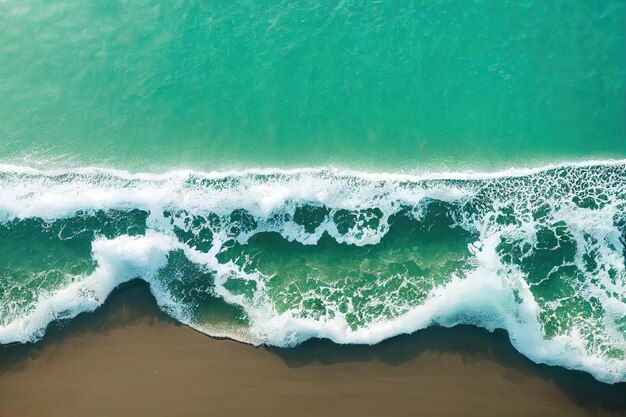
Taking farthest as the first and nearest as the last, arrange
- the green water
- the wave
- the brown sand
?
1. the green water
2. the wave
3. the brown sand

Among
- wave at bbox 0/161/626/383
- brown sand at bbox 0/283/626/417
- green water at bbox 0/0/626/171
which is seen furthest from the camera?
green water at bbox 0/0/626/171

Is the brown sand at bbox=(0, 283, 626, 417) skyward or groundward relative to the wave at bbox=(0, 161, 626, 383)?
groundward

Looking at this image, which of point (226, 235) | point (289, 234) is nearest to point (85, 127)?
point (226, 235)

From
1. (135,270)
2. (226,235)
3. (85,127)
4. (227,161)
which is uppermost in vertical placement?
(85,127)

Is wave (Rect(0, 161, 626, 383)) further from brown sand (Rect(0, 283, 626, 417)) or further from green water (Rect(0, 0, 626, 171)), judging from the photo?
green water (Rect(0, 0, 626, 171))

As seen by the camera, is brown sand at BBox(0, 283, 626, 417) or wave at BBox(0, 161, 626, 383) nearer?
brown sand at BBox(0, 283, 626, 417)

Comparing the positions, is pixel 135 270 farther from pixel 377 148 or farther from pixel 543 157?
pixel 543 157

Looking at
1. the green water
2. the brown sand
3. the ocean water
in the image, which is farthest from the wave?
the green water
